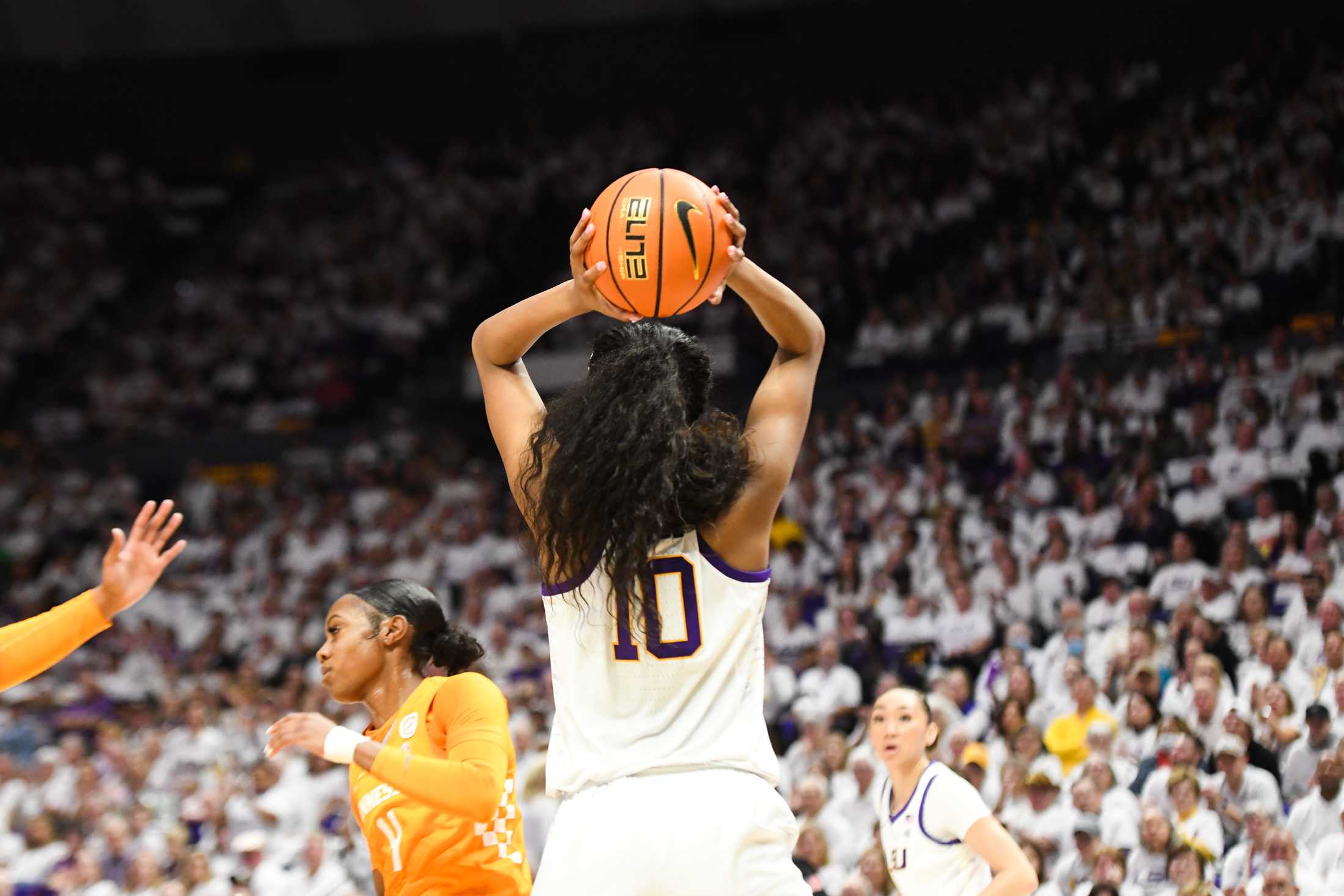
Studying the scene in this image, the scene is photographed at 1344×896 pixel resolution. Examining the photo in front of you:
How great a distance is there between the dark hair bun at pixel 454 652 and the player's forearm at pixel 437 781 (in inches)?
32.1

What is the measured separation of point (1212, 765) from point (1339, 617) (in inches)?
49.5

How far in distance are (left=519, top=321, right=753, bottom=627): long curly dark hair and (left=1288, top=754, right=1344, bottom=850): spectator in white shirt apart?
5.71 metres

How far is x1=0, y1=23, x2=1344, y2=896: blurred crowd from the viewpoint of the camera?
8672 millimetres

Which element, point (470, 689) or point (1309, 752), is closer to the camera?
point (470, 689)

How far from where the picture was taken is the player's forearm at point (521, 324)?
3.10 m

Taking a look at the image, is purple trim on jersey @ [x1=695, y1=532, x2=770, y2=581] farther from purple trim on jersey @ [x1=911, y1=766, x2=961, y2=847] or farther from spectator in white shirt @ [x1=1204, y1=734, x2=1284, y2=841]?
spectator in white shirt @ [x1=1204, y1=734, x2=1284, y2=841]

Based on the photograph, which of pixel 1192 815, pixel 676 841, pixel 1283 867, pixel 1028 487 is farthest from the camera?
pixel 1028 487

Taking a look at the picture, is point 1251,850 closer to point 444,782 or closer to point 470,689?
point 470,689

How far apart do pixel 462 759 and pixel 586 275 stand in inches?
42.4

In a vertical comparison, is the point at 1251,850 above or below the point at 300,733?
below

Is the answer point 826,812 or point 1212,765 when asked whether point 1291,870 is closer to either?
point 1212,765

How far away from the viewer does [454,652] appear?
398cm

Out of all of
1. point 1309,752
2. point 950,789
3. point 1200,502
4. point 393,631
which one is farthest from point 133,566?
point 1200,502

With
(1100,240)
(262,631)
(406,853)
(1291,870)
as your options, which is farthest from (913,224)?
(406,853)
